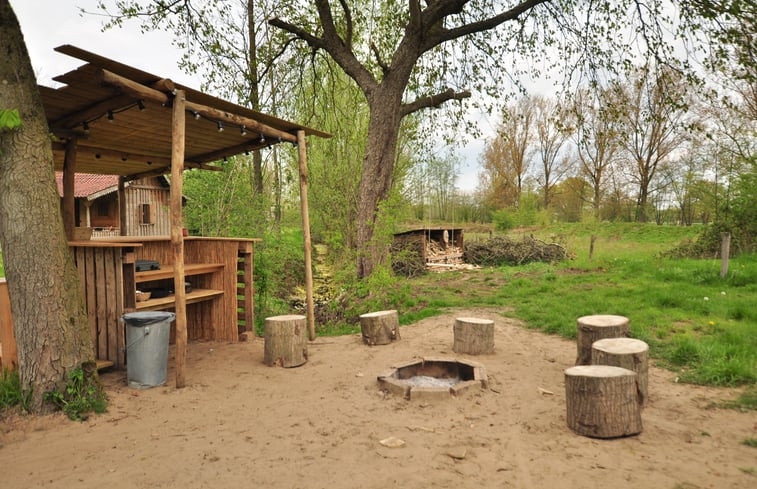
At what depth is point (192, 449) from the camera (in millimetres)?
3266

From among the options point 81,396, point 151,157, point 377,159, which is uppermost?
point 377,159

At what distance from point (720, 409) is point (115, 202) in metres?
25.0

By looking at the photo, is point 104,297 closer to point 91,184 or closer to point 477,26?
point 477,26

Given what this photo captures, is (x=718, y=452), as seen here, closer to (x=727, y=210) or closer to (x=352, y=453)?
(x=352, y=453)

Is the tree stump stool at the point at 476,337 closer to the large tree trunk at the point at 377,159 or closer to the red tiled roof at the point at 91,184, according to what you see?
the large tree trunk at the point at 377,159

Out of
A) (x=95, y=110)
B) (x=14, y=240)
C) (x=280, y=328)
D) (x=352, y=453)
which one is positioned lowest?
(x=352, y=453)

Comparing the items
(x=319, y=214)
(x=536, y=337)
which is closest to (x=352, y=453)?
(x=536, y=337)

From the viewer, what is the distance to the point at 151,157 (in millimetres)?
7305

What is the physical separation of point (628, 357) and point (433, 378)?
1980mm

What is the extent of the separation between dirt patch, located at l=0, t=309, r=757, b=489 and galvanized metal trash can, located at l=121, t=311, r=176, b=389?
0.49 feet

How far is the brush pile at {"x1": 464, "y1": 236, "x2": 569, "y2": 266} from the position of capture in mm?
17669

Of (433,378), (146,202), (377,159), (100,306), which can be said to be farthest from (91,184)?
(433,378)

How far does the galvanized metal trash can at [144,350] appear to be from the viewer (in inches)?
178

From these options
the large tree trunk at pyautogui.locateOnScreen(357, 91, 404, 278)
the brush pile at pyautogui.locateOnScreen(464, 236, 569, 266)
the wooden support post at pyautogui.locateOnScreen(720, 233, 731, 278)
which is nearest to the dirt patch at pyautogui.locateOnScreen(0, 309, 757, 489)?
the large tree trunk at pyautogui.locateOnScreen(357, 91, 404, 278)
